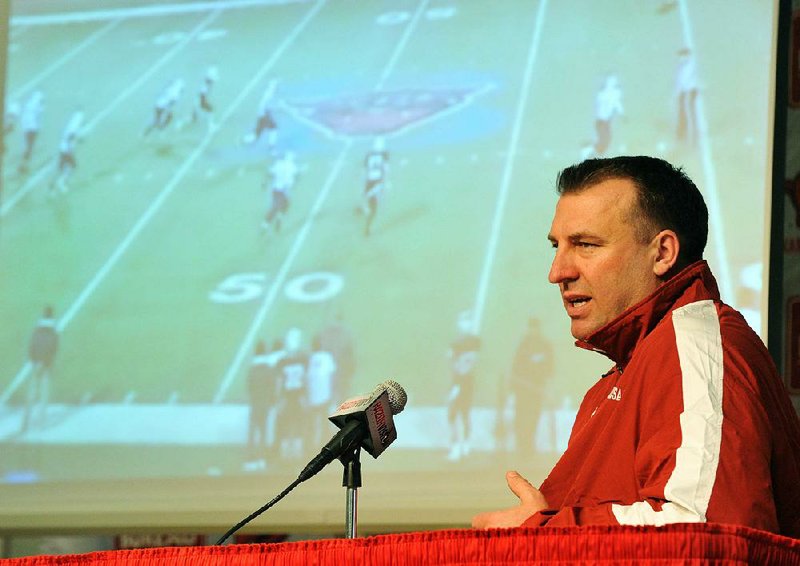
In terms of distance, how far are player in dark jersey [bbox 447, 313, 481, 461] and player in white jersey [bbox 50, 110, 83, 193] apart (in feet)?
5.07

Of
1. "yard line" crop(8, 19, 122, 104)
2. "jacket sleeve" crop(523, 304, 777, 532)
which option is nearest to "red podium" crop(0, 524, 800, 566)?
"jacket sleeve" crop(523, 304, 777, 532)

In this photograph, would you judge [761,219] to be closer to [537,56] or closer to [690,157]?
[690,157]

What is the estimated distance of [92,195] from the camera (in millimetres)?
4000

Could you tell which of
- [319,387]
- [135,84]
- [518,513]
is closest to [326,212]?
[319,387]

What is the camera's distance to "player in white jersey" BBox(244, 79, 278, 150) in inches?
154

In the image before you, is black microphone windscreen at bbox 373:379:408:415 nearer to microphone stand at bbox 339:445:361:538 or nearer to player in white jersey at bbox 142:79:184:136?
microphone stand at bbox 339:445:361:538

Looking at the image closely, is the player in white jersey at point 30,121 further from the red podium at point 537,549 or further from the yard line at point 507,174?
the red podium at point 537,549

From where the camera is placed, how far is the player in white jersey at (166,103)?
404cm

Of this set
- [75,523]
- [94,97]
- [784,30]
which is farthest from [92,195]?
[784,30]

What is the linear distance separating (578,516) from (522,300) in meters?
2.13

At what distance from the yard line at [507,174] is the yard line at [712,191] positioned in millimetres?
478

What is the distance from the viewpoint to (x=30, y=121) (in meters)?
4.12

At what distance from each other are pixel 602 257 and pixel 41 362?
8.36 ft

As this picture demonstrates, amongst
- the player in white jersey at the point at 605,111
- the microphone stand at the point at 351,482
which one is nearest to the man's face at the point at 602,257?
the microphone stand at the point at 351,482
